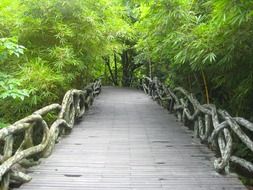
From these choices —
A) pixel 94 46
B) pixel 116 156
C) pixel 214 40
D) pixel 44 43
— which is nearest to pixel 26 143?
pixel 116 156

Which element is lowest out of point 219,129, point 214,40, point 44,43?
point 219,129

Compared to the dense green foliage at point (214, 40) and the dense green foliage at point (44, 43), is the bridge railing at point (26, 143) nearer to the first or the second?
the dense green foliage at point (44, 43)

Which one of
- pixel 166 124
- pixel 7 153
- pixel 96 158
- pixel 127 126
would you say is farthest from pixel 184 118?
pixel 7 153

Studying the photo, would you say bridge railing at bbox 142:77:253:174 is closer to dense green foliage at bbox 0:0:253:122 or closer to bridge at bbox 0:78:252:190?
bridge at bbox 0:78:252:190

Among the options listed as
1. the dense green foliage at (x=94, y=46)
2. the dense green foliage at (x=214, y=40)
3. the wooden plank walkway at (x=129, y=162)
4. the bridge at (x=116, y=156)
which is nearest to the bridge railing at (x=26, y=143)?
the bridge at (x=116, y=156)

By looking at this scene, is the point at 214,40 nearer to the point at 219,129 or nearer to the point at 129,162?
the point at 219,129

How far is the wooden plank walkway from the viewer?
3713 millimetres

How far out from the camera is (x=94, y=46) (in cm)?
799

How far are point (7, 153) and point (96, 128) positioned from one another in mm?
3297

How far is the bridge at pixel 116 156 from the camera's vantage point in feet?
12.1

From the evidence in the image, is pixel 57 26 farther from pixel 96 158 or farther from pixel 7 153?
pixel 7 153

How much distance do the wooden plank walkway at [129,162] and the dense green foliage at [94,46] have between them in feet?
2.99

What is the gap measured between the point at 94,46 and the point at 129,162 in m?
4.03

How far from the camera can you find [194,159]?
4680 millimetres
